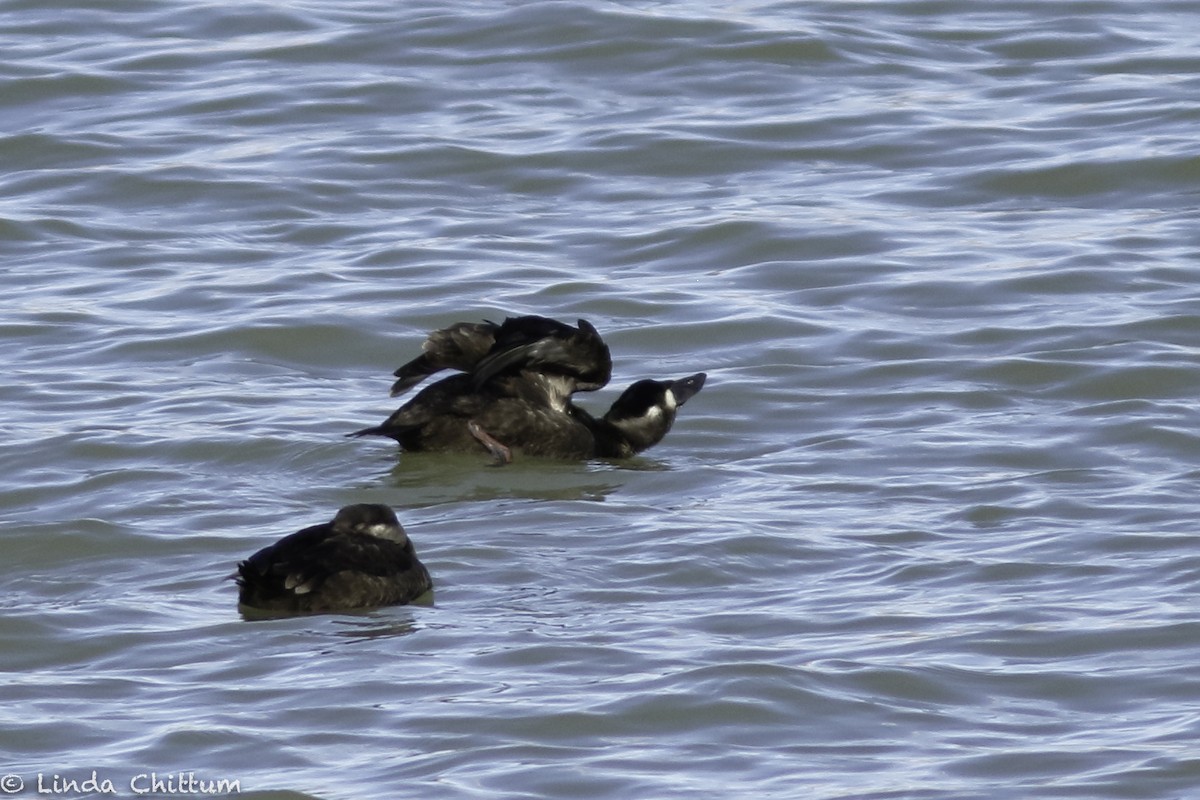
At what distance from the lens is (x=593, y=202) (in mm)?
14336

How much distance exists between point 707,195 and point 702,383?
4.03 metres

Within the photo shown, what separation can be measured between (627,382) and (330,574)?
384 cm

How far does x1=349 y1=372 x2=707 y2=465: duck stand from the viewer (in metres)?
10.1

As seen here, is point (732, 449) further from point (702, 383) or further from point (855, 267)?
point (855, 267)

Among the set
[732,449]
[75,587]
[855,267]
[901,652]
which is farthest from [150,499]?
[855,267]
